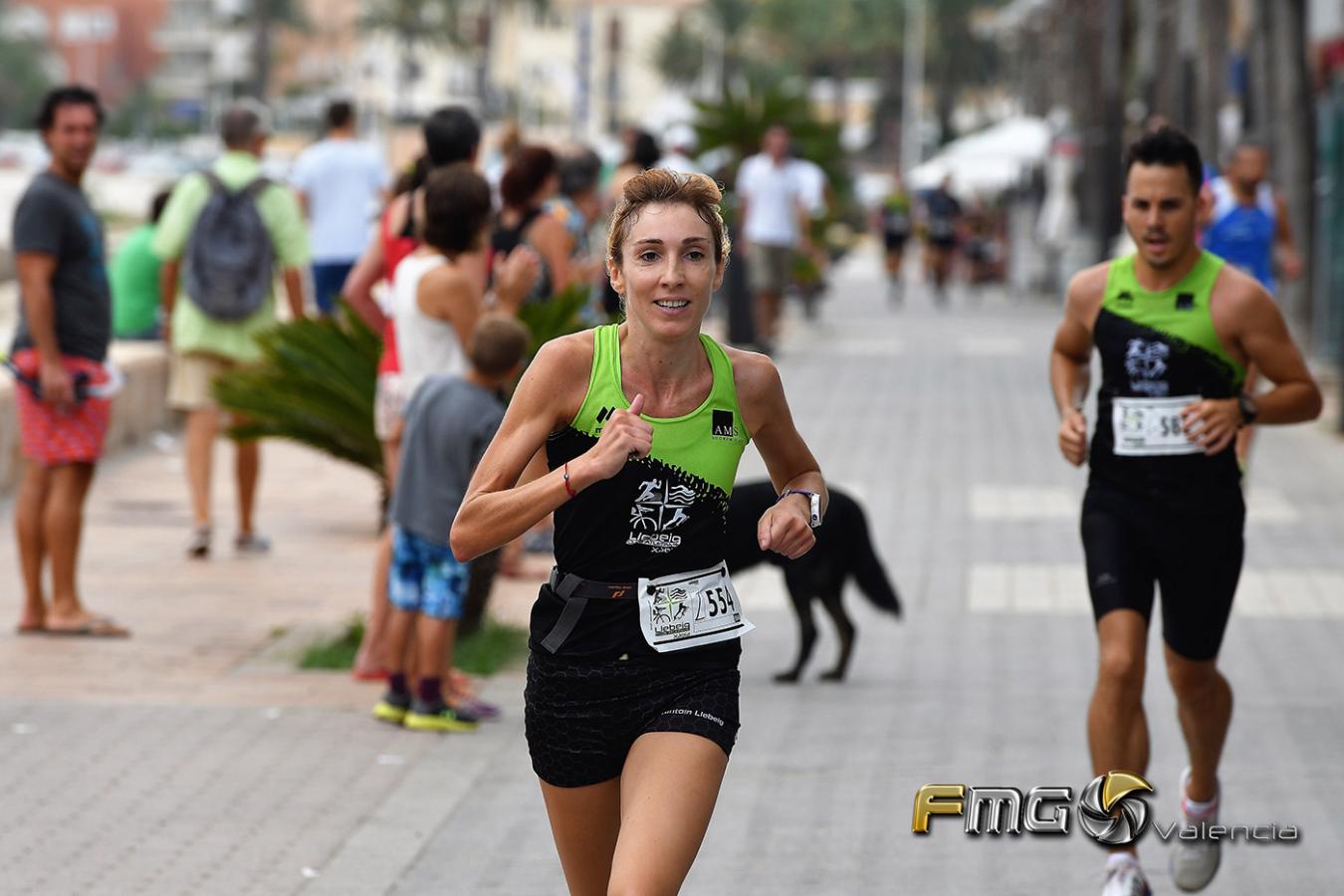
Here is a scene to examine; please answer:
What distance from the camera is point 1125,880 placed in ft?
18.1

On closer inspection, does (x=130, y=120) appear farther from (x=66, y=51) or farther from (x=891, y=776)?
(x=891, y=776)

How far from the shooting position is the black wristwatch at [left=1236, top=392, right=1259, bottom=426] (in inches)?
225

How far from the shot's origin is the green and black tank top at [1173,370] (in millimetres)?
5754

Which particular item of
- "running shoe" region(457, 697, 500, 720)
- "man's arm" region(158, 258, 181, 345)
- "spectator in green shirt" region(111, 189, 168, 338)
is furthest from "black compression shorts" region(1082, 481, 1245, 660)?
"spectator in green shirt" region(111, 189, 168, 338)

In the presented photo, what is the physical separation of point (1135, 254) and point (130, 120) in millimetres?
135999

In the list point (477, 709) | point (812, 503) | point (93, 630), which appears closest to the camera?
point (812, 503)

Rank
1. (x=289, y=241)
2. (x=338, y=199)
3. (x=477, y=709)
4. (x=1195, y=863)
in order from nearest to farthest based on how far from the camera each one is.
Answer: (x=1195, y=863), (x=477, y=709), (x=289, y=241), (x=338, y=199)

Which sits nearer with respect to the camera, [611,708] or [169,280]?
[611,708]

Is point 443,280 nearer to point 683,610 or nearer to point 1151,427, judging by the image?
point 1151,427

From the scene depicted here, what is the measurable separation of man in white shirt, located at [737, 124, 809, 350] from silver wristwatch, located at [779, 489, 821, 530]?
55.5 feet

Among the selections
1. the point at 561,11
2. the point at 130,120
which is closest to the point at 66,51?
the point at 130,120

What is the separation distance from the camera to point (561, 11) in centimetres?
14525

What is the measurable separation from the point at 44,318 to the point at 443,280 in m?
1.83

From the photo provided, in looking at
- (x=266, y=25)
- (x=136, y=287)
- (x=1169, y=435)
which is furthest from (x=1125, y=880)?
(x=266, y=25)
